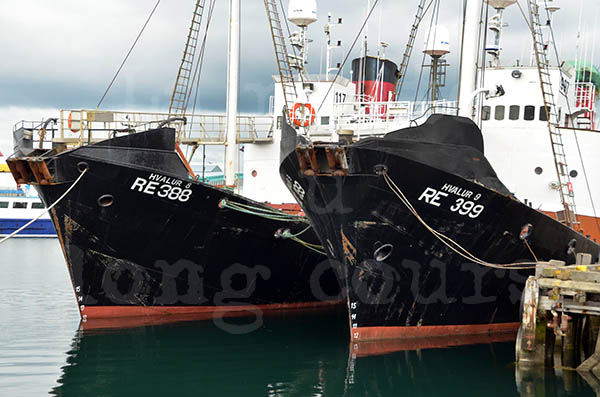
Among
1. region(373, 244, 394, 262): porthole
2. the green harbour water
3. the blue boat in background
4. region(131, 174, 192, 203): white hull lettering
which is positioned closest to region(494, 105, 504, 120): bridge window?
the green harbour water

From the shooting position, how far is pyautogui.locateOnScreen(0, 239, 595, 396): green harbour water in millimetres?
11586

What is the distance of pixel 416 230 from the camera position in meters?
13.3

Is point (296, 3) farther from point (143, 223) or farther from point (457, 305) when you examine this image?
point (457, 305)

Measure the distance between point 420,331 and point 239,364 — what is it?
3.80 m

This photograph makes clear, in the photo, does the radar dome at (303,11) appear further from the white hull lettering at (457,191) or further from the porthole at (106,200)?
the white hull lettering at (457,191)

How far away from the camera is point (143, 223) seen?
1544cm

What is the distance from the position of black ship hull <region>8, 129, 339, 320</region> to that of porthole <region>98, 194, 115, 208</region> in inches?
0.8

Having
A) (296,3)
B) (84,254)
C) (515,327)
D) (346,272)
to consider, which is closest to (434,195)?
(346,272)

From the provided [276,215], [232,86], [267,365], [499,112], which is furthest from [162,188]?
[499,112]

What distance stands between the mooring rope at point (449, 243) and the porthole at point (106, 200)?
19.3ft

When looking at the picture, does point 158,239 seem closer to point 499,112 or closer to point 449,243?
point 449,243

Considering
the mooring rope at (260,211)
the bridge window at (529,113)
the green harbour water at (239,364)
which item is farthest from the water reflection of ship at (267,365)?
the bridge window at (529,113)

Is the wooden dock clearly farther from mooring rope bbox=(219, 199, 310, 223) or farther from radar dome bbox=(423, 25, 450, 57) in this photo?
radar dome bbox=(423, 25, 450, 57)

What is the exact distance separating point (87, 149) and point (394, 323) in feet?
23.1
